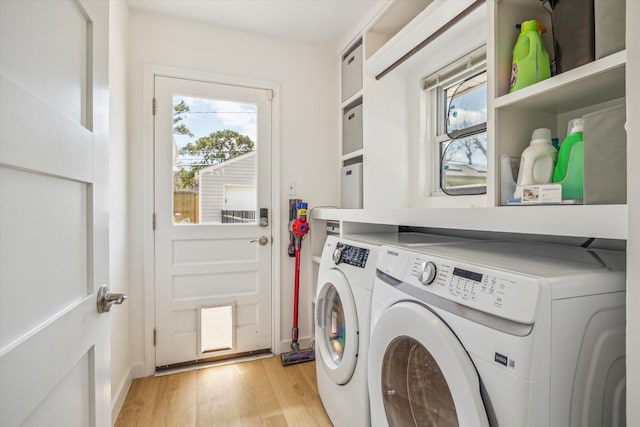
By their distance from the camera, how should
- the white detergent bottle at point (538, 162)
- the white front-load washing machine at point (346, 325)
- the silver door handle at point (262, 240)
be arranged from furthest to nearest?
the silver door handle at point (262, 240) < the white front-load washing machine at point (346, 325) < the white detergent bottle at point (538, 162)

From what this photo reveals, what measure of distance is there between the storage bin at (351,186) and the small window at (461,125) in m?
0.53

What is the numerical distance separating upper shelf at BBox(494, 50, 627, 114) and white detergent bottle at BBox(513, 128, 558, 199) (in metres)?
0.13

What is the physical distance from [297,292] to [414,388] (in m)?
1.48

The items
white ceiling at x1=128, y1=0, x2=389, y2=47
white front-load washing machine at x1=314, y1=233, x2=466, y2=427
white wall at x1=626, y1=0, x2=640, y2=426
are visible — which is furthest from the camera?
white ceiling at x1=128, y1=0, x2=389, y2=47

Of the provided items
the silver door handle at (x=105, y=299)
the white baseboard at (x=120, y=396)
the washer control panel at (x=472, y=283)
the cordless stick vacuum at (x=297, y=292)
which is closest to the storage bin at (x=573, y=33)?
the washer control panel at (x=472, y=283)

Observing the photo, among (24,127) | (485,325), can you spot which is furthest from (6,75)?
(485,325)

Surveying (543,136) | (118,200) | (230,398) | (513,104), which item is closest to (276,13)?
(118,200)

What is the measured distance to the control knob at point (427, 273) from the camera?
92cm

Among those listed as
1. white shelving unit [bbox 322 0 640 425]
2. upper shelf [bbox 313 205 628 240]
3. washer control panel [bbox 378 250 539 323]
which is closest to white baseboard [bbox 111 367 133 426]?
white shelving unit [bbox 322 0 640 425]

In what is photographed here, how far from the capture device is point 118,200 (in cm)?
188

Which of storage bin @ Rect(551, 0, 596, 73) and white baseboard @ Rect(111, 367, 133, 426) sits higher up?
storage bin @ Rect(551, 0, 596, 73)

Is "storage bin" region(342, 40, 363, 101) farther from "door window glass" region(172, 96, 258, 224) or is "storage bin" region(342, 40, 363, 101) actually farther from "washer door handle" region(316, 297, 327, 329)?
"washer door handle" region(316, 297, 327, 329)

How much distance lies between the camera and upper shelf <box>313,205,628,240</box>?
714 millimetres

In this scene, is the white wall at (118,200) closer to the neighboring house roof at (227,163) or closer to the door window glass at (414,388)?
the neighboring house roof at (227,163)
